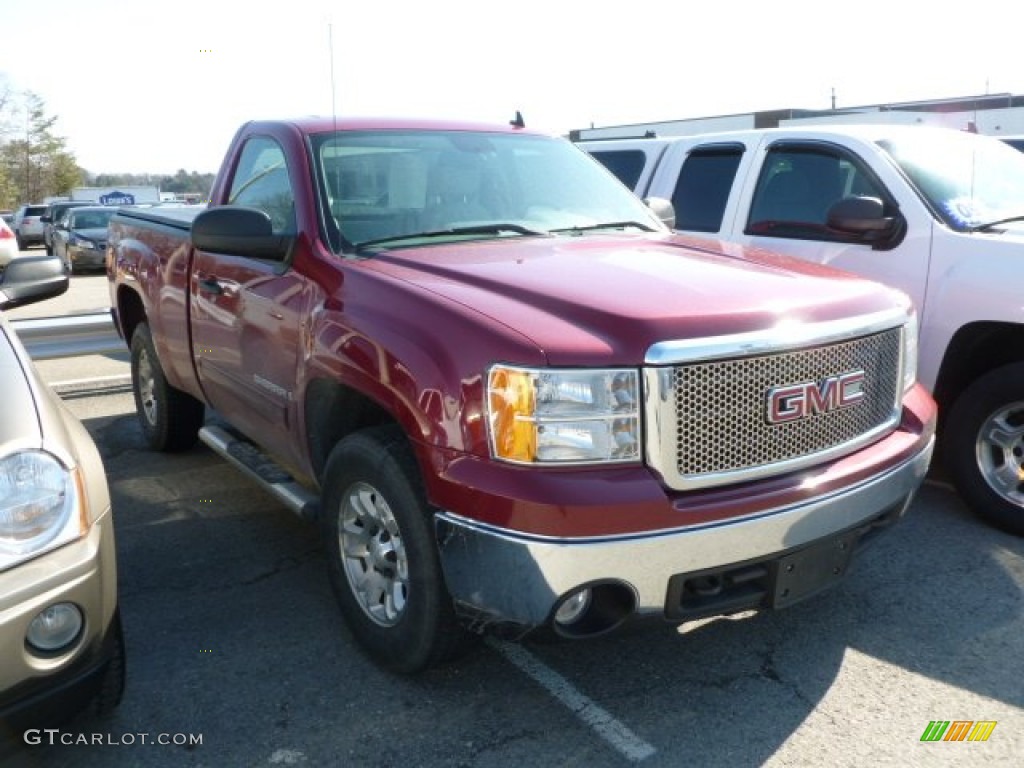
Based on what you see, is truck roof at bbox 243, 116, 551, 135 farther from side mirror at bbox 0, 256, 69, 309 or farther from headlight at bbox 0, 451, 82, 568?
headlight at bbox 0, 451, 82, 568

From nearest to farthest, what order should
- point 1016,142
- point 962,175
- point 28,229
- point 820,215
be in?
point 962,175 < point 820,215 < point 1016,142 < point 28,229

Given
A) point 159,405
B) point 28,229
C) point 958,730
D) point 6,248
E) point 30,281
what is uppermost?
point 30,281

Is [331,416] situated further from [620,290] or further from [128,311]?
[128,311]

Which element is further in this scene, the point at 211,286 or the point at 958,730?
the point at 211,286

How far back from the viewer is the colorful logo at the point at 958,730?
2.89 metres

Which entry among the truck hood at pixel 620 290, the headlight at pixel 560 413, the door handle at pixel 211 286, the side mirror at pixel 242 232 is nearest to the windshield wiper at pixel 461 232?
the truck hood at pixel 620 290

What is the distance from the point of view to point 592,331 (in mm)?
2691

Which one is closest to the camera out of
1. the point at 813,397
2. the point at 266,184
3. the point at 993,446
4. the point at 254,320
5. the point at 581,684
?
the point at 813,397

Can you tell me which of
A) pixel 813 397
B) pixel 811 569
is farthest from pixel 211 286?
pixel 811 569

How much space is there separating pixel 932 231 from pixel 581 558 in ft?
10.7

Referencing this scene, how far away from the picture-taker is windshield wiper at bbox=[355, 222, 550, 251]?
143 inches

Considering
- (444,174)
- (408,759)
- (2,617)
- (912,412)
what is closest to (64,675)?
(2,617)

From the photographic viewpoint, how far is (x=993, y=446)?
4582mm

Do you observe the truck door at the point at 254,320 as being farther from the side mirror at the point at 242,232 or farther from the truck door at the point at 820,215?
the truck door at the point at 820,215
